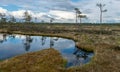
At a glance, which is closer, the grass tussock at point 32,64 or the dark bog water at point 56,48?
the grass tussock at point 32,64

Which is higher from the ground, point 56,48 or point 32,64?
point 32,64

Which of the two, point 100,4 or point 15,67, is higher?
point 100,4

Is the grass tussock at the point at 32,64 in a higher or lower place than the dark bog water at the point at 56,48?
higher

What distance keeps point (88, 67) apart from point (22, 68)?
10.4 metres

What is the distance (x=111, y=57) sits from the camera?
47.2 m

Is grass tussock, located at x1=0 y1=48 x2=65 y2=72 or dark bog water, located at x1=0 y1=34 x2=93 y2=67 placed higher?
grass tussock, located at x1=0 y1=48 x2=65 y2=72

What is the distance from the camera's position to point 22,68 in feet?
115

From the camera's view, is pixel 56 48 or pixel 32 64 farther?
pixel 56 48

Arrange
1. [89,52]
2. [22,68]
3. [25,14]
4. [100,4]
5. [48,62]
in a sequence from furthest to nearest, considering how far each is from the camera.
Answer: [25,14] → [100,4] → [89,52] → [48,62] → [22,68]

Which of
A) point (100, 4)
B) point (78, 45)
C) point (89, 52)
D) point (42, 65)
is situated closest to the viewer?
point (42, 65)

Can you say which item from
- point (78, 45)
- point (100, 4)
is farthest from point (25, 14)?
point (78, 45)

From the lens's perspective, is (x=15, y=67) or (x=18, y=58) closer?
(x=15, y=67)

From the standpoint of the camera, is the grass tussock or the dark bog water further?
the dark bog water

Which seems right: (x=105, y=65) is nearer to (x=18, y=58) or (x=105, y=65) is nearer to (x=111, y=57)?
(x=111, y=57)
